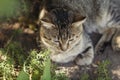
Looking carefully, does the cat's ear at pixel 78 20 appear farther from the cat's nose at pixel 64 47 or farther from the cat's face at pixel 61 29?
the cat's nose at pixel 64 47

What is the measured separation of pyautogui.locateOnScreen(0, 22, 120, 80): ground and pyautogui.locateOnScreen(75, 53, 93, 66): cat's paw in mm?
45

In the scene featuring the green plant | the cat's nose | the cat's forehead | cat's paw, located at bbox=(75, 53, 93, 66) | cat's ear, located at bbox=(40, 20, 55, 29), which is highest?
the cat's forehead

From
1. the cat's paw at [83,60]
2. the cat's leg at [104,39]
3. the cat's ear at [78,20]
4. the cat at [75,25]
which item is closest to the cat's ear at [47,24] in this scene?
the cat at [75,25]

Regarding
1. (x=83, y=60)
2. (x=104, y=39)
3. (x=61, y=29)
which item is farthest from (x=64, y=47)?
(x=104, y=39)

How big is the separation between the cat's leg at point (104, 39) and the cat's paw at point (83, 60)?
20 centimetres

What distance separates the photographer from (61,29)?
2156 mm

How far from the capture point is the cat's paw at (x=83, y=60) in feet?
8.34

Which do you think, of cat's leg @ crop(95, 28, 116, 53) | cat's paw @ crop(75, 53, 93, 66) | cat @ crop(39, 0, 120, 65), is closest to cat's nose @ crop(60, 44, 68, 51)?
cat @ crop(39, 0, 120, 65)

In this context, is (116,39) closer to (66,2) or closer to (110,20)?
(110,20)

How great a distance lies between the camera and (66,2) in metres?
2.56

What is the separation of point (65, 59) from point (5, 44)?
0.69m

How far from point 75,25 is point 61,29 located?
0.13 metres

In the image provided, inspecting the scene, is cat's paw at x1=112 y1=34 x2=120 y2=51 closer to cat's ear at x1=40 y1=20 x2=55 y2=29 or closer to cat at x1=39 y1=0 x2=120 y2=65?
cat at x1=39 y1=0 x2=120 y2=65

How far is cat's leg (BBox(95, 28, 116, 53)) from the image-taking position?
2.73 m
